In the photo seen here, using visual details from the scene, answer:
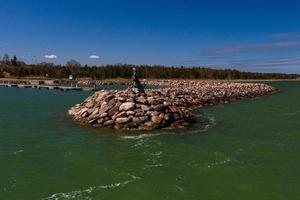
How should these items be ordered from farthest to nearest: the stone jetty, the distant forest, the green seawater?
the distant forest
the stone jetty
the green seawater

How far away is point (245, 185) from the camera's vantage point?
50.5 ft

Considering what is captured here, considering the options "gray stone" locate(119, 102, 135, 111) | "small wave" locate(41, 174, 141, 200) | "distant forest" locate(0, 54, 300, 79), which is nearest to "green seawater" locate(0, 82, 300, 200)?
"small wave" locate(41, 174, 141, 200)

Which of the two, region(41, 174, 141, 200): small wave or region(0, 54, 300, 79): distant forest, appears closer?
region(41, 174, 141, 200): small wave

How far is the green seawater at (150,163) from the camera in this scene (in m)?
14.7

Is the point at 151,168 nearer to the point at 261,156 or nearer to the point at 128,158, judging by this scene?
the point at 128,158

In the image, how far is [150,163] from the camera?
18.4 meters

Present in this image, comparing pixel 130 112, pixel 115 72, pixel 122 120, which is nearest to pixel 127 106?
pixel 130 112

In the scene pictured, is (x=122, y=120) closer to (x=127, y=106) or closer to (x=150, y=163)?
(x=127, y=106)

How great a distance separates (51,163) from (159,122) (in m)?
11.5

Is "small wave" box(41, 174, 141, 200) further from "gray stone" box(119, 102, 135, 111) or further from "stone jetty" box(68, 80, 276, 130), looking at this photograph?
"gray stone" box(119, 102, 135, 111)

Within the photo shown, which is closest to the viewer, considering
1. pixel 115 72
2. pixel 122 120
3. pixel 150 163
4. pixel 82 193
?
pixel 82 193

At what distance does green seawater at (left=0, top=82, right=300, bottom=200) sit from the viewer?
14695 millimetres

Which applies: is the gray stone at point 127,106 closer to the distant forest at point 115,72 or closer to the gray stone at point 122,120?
the gray stone at point 122,120

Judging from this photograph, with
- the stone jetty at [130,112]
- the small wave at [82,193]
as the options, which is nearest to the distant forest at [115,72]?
the stone jetty at [130,112]
